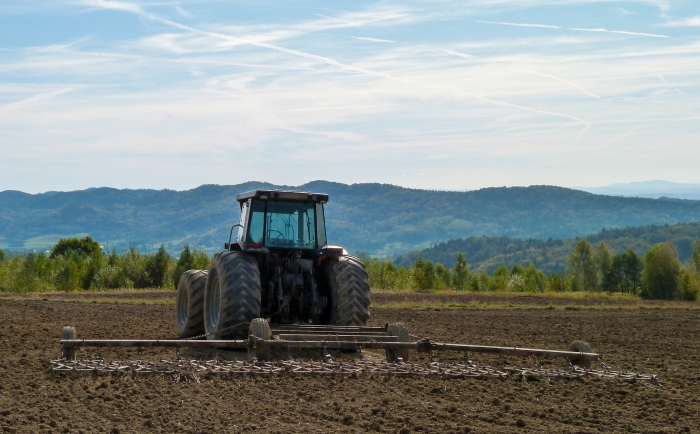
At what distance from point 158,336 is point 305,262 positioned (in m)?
4.22

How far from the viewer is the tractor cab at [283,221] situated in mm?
14430

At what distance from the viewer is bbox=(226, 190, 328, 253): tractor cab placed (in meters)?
14.4

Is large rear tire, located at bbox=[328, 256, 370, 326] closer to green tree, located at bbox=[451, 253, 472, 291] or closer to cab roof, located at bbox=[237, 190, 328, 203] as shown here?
cab roof, located at bbox=[237, 190, 328, 203]

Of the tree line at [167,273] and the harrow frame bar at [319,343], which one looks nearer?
the harrow frame bar at [319,343]

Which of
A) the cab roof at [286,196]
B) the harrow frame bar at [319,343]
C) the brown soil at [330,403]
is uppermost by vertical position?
the cab roof at [286,196]

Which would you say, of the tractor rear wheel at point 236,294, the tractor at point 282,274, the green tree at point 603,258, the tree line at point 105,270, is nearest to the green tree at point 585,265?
the green tree at point 603,258

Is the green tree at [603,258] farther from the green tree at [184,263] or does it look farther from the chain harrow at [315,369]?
the chain harrow at [315,369]

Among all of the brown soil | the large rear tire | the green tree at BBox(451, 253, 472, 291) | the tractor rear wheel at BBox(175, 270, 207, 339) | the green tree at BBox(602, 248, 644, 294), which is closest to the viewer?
the brown soil

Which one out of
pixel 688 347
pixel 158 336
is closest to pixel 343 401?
pixel 158 336

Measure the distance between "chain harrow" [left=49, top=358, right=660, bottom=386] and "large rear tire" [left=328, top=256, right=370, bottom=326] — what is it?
78.2 inches

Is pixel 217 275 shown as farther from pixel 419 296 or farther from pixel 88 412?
pixel 419 296

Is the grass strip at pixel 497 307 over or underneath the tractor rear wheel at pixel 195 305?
underneath

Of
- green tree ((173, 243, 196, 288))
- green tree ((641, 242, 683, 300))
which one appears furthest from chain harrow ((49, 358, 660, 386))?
green tree ((641, 242, 683, 300))

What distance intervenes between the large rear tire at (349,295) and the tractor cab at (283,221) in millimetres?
1112
